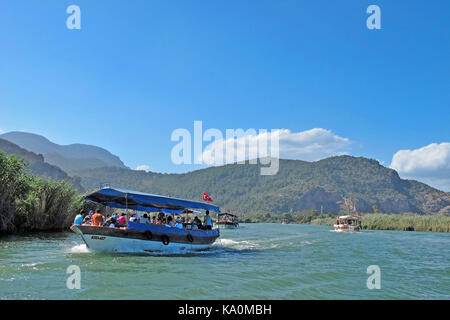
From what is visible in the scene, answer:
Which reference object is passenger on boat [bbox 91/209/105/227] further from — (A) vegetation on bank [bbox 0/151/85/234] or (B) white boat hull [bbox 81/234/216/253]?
(A) vegetation on bank [bbox 0/151/85/234]

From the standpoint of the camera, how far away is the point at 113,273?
14094 mm

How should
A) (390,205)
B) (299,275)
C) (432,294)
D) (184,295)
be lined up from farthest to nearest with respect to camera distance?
(390,205) → (299,275) → (432,294) → (184,295)

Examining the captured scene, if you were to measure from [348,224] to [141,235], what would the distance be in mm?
50446

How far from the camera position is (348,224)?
209 feet

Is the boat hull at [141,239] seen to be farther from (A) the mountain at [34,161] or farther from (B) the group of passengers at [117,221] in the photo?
(A) the mountain at [34,161]

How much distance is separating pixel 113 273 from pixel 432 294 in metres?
11.1

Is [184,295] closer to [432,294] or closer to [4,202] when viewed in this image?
[432,294]

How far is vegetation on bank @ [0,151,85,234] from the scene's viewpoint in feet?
98.6

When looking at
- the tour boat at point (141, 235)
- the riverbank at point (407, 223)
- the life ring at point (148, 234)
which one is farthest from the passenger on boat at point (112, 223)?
the riverbank at point (407, 223)

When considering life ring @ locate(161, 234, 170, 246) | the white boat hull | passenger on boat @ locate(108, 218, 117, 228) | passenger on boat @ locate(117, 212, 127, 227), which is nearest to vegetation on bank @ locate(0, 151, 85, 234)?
passenger on boat @ locate(108, 218, 117, 228)

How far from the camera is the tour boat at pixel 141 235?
19188 millimetres

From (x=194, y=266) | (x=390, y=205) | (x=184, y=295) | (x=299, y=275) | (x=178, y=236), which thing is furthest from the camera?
(x=390, y=205)
